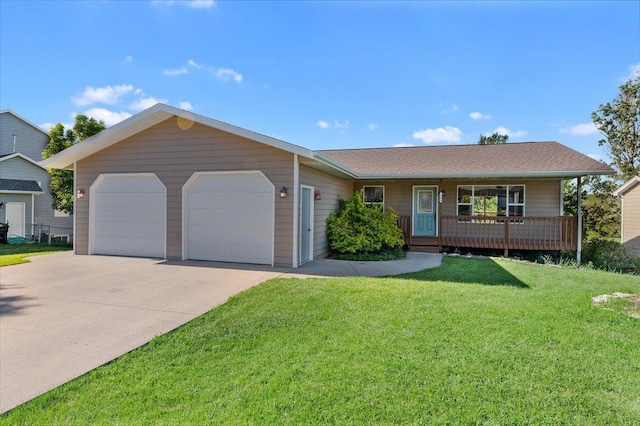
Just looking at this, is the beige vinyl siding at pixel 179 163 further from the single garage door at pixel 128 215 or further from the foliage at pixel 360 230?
the foliage at pixel 360 230

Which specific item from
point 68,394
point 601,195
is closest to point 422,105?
point 601,195

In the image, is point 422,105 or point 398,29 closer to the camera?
point 398,29

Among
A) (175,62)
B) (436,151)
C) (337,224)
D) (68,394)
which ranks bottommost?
(68,394)

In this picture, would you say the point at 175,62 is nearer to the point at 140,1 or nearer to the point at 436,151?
the point at 140,1

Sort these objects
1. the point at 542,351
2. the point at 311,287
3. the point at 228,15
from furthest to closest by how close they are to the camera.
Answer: the point at 228,15 → the point at 311,287 → the point at 542,351

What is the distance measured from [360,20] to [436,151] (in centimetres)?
692

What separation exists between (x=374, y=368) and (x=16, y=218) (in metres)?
20.0

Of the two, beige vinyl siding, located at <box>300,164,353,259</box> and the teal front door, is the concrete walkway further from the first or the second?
the teal front door

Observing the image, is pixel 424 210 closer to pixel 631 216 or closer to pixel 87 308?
pixel 631 216

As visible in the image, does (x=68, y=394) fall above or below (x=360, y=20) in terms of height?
below

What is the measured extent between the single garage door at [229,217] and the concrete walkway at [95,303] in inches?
17.7

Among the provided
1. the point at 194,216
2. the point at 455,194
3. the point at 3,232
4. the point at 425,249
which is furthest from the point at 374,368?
the point at 3,232

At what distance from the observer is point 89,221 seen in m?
9.95

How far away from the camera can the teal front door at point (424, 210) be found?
13002mm
